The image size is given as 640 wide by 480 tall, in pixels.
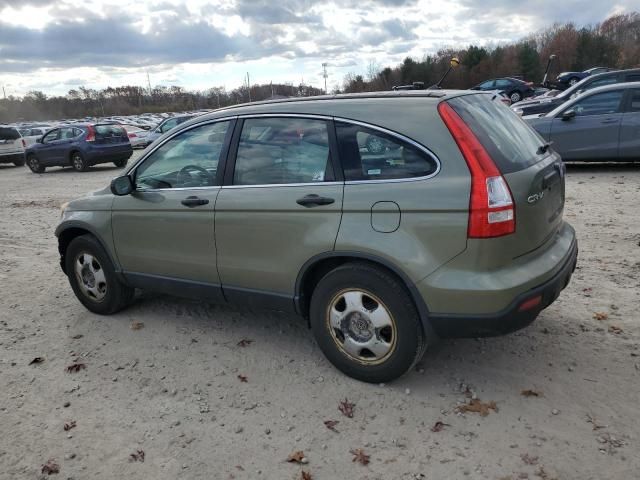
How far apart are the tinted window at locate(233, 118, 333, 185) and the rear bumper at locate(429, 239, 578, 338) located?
1118 millimetres

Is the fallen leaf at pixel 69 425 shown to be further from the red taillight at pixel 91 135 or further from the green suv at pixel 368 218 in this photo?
the red taillight at pixel 91 135

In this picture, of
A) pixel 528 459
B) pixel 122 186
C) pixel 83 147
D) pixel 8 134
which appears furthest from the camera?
pixel 8 134

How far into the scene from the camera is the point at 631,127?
9766 millimetres

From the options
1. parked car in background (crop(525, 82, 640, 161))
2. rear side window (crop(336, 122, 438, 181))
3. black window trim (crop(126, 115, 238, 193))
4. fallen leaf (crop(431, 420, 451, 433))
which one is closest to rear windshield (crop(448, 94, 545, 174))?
rear side window (crop(336, 122, 438, 181))

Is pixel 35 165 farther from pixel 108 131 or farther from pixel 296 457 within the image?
pixel 296 457

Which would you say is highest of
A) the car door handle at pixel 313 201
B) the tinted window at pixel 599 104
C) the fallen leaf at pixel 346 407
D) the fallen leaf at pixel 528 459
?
the tinted window at pixel 599 104

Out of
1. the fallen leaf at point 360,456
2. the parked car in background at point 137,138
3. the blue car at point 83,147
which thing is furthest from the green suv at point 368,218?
the parked car in background at point 137,138

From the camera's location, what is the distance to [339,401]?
11.0 ft

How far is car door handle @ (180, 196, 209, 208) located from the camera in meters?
3.93

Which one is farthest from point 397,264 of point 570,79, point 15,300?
point 570,79

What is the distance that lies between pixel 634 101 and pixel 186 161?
8875 mm

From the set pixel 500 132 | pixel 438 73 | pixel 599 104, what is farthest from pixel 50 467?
pixel 438 73

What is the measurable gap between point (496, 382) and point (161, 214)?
2.68 m

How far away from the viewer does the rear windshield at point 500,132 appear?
310cm
